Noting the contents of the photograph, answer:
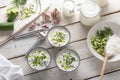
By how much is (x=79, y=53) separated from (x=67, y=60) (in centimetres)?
9

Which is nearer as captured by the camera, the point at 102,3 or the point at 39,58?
the point at 39,58

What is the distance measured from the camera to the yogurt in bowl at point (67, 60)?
5.09 ft

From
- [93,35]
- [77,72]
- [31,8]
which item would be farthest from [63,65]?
[31,8]

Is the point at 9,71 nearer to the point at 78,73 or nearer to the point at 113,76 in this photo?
the point at 78,73

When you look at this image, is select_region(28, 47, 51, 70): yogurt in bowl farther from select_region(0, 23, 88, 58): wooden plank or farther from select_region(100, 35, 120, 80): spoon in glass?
select_region(100, 35, 120, 80): spoon in glass

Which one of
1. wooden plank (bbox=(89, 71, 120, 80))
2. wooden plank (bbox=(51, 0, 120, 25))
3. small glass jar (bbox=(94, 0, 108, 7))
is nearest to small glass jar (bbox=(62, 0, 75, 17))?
wooden plank (bbox=(51, 0, 120, 25))

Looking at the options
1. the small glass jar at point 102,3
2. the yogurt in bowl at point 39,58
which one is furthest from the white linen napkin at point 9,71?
the small glass jar at point 102,3

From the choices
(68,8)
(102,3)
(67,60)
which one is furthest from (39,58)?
(102,3)

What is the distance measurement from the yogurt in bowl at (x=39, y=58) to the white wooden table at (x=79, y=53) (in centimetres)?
4

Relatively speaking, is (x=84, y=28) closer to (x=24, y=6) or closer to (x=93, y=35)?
(x=93, y=35)

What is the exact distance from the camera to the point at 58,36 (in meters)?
1.61

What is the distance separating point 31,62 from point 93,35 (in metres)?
0.32

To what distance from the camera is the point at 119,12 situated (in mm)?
1716

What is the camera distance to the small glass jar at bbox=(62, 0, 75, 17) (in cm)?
165
